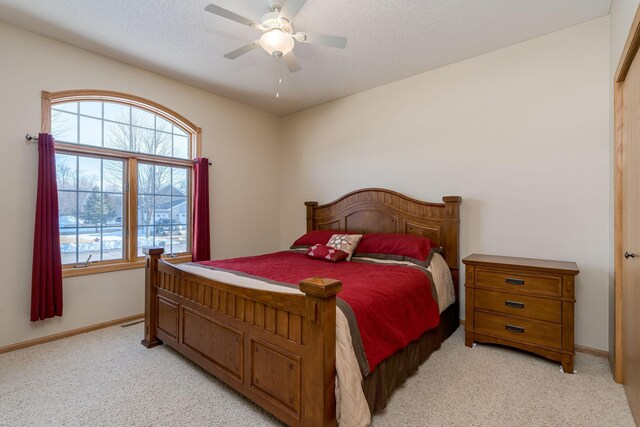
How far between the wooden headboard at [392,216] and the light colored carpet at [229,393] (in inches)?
43.5

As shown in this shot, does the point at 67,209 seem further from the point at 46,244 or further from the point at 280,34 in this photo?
the point at 280,34

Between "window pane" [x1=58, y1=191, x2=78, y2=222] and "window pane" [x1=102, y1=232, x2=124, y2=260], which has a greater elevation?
"window pane" [x1=58, y1=191, x2=78, y2=222]

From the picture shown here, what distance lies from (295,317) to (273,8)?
222 cm

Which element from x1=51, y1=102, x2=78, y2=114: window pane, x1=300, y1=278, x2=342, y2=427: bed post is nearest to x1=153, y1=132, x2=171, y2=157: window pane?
x1=51, y1=102, x2=78, y2=114: window pane

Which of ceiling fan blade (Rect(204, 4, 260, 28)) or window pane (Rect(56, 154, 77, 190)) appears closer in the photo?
ceiling fan blade (Rect(204, 4, 260, 28))

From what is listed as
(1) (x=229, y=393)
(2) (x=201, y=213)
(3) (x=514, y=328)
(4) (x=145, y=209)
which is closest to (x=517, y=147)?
(3) (x=514, y=328)

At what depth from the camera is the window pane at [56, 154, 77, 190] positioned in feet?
9.96

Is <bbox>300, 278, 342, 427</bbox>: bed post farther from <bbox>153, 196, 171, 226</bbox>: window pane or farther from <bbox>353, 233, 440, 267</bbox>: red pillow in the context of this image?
<bbox>153, 196, 171, 226</bbox>: window pane

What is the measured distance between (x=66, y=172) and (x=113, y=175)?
0.40m

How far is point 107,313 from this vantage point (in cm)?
330

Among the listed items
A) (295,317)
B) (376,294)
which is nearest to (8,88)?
(295,317)

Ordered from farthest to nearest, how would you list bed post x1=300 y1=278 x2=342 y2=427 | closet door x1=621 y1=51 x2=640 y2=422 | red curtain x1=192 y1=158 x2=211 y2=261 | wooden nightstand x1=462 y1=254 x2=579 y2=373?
red curtain x1=192 y1=158 x2=211 y2=261
wooden nightstand x1=462 y1=254 x2=579 y2=373
closet door x1=621 y1=51 x2=640 y2=422
bed post x1=300 y1=278 x2=342 y2=427

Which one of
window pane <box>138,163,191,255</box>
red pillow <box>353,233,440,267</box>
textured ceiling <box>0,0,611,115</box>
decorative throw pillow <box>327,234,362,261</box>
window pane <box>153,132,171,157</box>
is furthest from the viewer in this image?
window pane <box>153,132,171,157</box>

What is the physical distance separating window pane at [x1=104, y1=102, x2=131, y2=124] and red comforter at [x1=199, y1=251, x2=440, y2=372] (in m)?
2.00
